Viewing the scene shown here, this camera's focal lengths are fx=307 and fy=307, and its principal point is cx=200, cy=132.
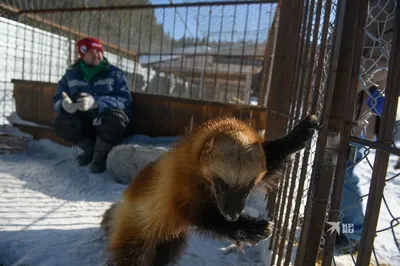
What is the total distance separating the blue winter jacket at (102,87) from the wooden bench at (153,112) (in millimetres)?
310

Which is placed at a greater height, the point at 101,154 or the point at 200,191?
the point at 200,191

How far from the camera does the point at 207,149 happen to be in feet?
5.00

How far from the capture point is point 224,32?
598 centimetres

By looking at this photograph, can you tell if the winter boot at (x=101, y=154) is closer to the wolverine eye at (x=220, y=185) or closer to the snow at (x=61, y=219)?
the snow at (x=61, y=219)

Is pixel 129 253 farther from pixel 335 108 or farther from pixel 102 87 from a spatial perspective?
pixel 102 87

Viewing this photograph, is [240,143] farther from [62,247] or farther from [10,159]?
[10,159]

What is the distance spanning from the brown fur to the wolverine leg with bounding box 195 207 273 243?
0.21 ft

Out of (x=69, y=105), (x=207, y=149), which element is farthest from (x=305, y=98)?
(x=69, y=105)

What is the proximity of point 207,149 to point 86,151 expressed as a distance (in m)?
3.24

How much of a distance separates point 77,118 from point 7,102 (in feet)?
8.64

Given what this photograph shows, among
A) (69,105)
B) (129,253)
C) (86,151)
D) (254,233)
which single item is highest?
(69,105)

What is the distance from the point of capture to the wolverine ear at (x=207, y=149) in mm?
1504

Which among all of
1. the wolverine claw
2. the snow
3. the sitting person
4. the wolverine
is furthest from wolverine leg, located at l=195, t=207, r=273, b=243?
the sitting person

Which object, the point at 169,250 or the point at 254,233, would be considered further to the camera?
the point at 169,250
